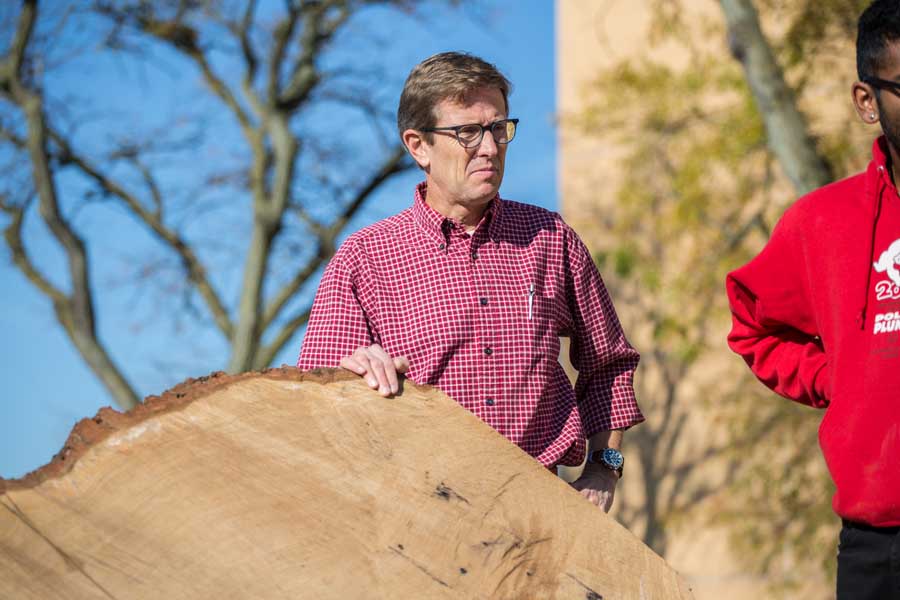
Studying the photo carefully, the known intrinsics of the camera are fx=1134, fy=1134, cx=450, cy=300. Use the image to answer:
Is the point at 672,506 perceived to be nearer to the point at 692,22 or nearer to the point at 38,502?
the point at 692,22

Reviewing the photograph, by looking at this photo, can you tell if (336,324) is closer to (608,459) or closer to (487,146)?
(487,146)

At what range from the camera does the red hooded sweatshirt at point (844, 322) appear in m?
2.00

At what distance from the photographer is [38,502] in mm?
1688

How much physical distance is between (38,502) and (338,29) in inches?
331

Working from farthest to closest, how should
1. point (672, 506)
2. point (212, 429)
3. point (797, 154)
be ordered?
point (672, 506) < point (797, 154) < point (212, 429)

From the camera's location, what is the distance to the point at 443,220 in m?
2.41

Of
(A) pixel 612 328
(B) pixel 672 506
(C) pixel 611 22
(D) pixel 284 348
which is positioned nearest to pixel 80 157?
(D) pixel 284 348

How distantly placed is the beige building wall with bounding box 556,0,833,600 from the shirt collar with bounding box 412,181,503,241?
623 centimetres

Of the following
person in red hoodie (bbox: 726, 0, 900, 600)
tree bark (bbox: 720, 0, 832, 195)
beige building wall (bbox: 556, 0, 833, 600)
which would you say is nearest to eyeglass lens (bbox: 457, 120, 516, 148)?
person in red hoodie (bbox: 726, 0, 900, 600)

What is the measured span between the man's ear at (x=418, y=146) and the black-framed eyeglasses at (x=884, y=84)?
88cm

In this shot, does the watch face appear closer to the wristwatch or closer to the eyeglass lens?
the wristwatch

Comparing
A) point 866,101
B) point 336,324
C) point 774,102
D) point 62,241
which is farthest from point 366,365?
point 62,241

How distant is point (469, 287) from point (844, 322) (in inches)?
29.0

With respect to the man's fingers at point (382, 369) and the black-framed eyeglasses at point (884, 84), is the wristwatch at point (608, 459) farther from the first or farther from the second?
the black-framed eyeglasses at point (884, 84)
